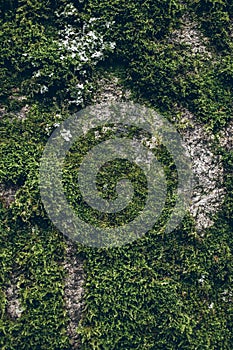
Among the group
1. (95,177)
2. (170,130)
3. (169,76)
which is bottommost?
(95,177)

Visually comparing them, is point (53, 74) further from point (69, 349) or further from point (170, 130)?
point (69, 349)

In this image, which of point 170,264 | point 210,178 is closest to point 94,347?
point 170,264

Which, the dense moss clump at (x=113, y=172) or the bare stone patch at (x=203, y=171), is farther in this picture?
the bare stone patch at (x=203, y=171)

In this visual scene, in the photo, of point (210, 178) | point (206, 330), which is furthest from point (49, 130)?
point (206, 330)

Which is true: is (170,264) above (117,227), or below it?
below

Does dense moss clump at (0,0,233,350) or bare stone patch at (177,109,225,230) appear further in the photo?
bare stone patch at (177,109,225,230)

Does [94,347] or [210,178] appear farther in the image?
[210,178]

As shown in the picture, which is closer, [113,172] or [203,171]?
[113,172]
